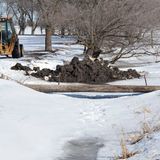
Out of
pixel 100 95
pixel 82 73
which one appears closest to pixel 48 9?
pixel 82 73

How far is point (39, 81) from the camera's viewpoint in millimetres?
21266

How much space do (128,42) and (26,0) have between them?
41.1 ft

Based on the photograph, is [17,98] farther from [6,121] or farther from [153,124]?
[153,124]

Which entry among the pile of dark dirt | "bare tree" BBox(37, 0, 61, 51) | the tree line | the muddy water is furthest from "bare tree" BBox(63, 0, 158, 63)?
the muddy water

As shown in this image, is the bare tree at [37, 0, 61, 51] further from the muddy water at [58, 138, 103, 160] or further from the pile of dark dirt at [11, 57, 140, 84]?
the muddy water at [58, 138, 103, 160]

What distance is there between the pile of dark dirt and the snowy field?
7.52m

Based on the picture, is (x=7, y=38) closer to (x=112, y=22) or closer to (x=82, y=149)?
(x=112, y=22)

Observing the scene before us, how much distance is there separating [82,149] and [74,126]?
173cm

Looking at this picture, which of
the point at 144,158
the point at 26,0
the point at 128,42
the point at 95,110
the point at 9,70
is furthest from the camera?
the point at 26,0

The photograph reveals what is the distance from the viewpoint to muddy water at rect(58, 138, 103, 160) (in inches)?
323

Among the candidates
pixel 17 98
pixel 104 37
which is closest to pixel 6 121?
pixel 17 98

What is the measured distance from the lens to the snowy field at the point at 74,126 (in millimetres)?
8234

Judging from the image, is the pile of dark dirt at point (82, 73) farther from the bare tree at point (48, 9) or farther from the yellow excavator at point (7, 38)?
the bare tree at point (48, 9)

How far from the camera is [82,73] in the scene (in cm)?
2278
